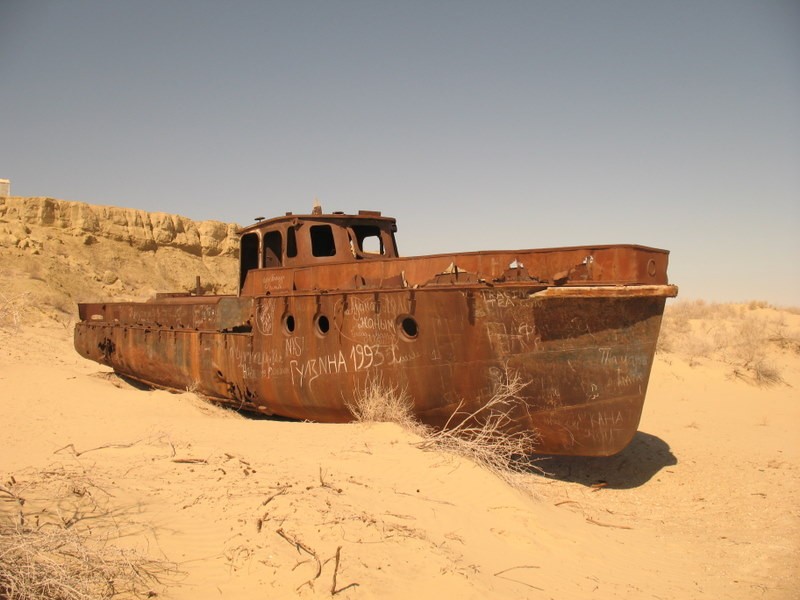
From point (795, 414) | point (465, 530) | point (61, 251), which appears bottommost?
point (795, 414)

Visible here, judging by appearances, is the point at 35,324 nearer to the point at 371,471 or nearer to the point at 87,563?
the point at 371,471

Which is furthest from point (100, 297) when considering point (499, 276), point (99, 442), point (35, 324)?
point (499, 276)

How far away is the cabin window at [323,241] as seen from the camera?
26.8ft

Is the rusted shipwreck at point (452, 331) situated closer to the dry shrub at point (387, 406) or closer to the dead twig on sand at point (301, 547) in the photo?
the dry shrub at point (387, 406)

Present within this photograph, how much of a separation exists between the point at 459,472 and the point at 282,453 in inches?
61.9

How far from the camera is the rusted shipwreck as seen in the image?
18.6 feet

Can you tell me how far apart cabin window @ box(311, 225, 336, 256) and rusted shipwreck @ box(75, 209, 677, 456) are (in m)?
0.01

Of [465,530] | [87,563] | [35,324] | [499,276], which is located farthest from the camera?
[35,324]

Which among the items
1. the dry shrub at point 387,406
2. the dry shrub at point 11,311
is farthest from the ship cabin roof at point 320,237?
the dry shrub at point 11,311

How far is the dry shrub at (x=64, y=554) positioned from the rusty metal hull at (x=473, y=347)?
3410 millimetres

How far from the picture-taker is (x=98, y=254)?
998 inches

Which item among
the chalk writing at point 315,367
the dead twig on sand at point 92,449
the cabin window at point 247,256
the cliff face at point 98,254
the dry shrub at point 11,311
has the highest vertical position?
the cliff face at point 98,254

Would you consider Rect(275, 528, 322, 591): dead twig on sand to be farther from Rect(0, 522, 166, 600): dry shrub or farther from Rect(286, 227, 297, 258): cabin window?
Rect(286, 227, 297, 258): cabin window

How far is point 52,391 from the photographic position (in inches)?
318
